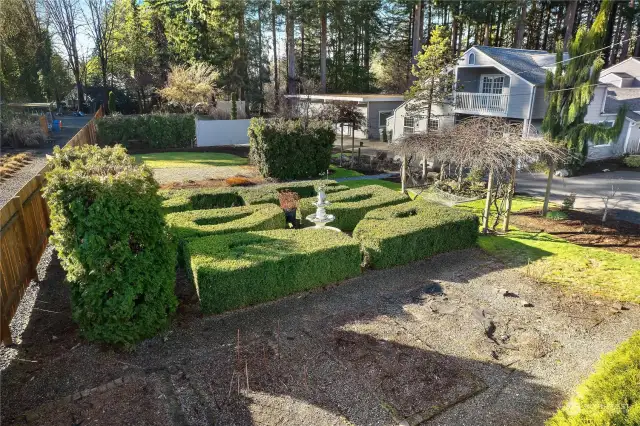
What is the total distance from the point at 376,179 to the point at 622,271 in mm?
10633

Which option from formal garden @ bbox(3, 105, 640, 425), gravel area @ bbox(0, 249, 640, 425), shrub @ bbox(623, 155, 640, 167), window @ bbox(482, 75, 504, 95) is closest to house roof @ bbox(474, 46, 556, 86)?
window @ bbox(482, 75, 504, 95)

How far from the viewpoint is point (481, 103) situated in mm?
22781

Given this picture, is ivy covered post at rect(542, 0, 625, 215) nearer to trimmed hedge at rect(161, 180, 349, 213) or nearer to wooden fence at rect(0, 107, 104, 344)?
trimmed hedge at rect(161, 180, 349, 213)

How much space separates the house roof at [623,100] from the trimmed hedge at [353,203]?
18.7m

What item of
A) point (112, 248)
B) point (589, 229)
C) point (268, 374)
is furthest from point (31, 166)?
point (589, 229)

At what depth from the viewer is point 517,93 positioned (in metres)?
21.1

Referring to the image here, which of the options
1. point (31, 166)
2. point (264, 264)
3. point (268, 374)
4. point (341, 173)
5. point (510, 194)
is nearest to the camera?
point (268, 374)

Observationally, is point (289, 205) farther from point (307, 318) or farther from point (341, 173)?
point (341, 173)

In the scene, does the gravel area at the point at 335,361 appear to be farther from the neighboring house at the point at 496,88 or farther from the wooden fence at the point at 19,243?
the neighboring house at the point at 496,88

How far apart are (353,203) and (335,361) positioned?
20.3 ft

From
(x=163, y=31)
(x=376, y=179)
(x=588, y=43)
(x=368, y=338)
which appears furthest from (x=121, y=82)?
(x=368, y=338)

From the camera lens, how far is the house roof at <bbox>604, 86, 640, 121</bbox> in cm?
2356

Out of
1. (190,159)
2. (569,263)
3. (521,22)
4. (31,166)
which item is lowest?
(569,263)

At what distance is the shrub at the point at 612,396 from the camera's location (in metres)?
3.27
